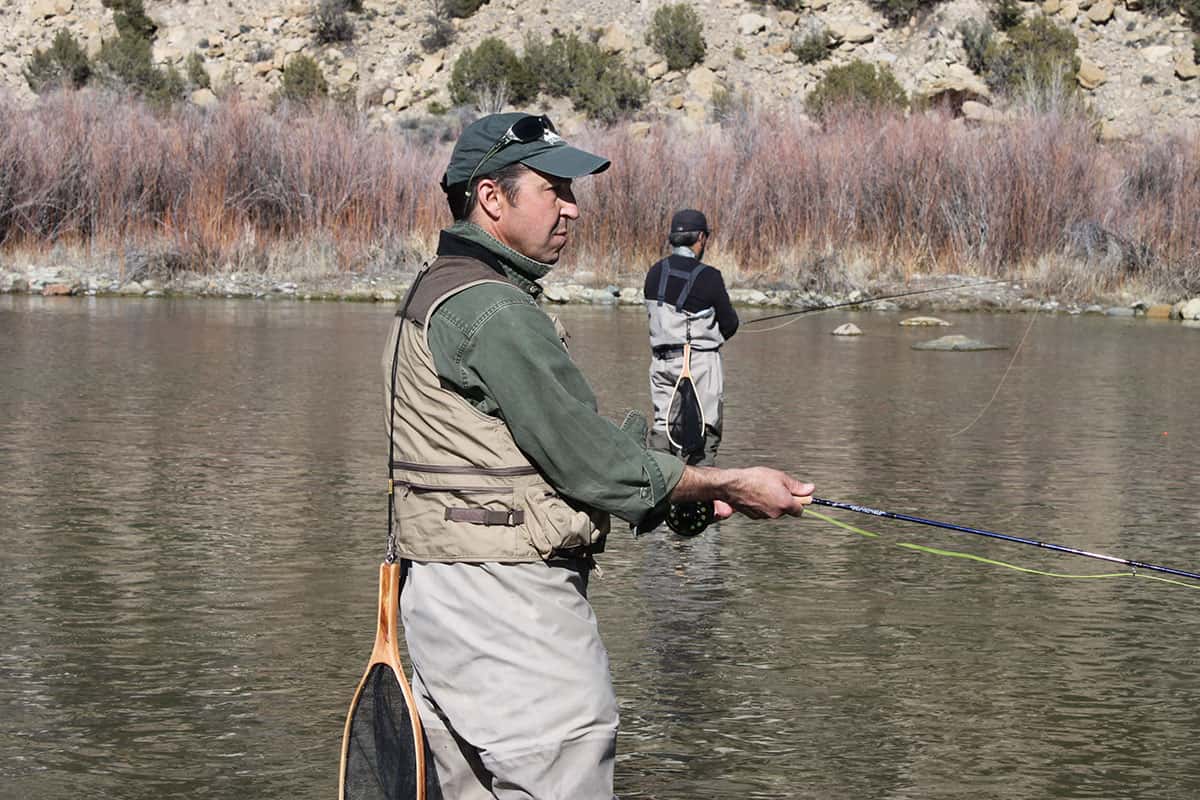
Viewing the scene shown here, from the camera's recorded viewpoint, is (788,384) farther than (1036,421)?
Yes

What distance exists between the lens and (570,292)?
2912 cm

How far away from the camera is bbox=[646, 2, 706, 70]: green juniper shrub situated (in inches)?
2375

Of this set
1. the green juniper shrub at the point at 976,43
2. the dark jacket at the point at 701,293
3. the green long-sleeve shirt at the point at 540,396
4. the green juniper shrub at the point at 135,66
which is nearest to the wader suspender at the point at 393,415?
the green long-sleeve shirt at the point at 540,396

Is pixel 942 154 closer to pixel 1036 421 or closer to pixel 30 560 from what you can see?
pixel 1036 421

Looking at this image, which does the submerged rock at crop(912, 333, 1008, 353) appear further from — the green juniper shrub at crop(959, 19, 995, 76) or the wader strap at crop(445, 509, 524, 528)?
the green juniper shrub at crop(959, 19, 995, 76)

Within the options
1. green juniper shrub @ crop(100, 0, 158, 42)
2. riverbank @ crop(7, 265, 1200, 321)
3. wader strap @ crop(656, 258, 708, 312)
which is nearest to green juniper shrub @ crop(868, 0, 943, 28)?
green juniper shrub @ crop(100, 0, 158, 42)

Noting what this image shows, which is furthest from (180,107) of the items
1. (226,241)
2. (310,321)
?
(310,321)

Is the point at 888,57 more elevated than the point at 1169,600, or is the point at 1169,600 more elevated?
the point at 888,57

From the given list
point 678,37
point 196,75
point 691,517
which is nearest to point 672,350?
point 691,517

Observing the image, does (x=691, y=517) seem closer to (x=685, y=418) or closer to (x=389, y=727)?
(x=389, y=727)

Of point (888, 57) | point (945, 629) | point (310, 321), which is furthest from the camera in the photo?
point (888, 57)

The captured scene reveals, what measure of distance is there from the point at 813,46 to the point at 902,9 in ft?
11.3

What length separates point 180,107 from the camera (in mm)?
35656

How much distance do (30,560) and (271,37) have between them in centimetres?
5978
